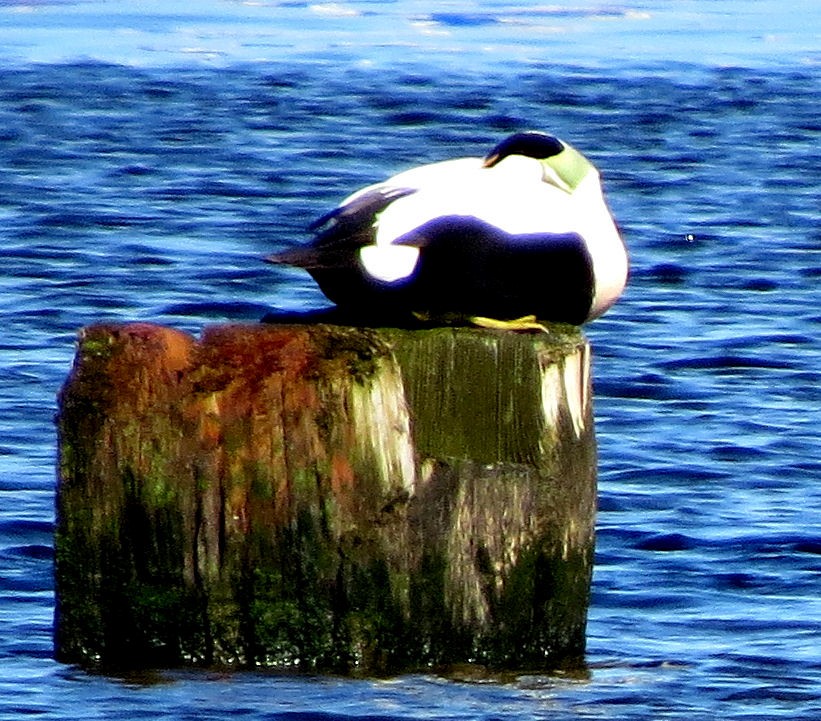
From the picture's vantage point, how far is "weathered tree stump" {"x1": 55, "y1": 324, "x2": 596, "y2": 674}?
15.0ft

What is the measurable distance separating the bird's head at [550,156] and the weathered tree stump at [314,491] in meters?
0.51

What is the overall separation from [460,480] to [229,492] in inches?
18.7

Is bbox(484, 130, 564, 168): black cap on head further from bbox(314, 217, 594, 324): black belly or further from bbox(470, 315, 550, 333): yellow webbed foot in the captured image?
bbox(470, 315, 550, 333): yellow webbed foot

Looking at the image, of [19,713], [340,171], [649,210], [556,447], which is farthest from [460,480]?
[340,171]

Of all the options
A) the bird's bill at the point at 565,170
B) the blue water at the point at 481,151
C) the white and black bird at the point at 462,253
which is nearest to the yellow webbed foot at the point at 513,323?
the white and black bird at the point at 462,253

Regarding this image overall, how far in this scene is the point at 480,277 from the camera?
194 inches

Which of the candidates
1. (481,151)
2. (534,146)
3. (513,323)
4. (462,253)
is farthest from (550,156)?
(481,151)

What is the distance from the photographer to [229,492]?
460 centimetres

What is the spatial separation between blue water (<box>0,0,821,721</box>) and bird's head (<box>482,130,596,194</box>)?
3.59 ft

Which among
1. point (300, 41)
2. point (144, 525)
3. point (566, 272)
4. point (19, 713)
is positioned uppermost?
point (300, 41)

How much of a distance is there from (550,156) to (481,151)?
1004 centimetres

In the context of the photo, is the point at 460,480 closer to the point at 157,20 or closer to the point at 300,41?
the point at 300,41

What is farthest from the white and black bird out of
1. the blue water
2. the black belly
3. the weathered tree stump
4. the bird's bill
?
the blue water

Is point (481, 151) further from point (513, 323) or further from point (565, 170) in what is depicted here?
point (513, 323)
